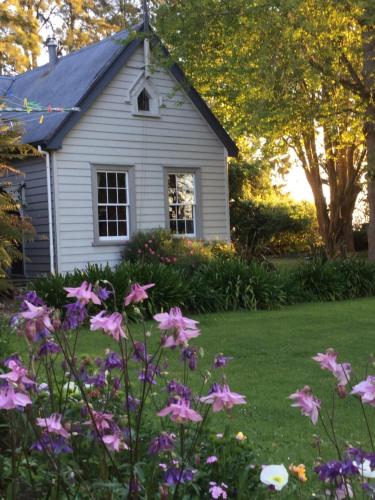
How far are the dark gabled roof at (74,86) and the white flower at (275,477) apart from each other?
1159cm

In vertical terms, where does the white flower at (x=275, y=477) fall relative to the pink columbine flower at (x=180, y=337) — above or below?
below

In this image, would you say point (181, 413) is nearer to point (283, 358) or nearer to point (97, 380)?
point (97, 380)

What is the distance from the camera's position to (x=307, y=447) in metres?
4.23

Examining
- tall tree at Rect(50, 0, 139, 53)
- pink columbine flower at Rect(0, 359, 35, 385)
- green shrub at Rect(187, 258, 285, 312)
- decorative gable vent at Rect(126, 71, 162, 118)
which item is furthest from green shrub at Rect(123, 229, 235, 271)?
tall tree at Rect(50, 0, 139, 53)

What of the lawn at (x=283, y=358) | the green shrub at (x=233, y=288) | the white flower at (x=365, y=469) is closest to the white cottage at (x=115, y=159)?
the green shrub at (x=233, y=288)

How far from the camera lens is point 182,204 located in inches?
615

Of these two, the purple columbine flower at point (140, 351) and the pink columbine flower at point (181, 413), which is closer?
the pink columbine flower at point (181, 413)

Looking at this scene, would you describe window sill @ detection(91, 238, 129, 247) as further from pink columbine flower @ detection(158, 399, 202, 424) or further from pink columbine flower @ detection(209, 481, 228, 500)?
pink columbine flower @ detection(158, 399, 202, 424)

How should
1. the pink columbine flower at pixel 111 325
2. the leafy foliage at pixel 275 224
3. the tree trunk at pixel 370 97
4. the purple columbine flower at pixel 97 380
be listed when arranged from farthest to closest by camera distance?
1. the leafy foliage at pixel 275 224
2. the tree trunk at pixel 370 97
3. the purple columbine flower at pixel 97 380
4. the pink columbine flower at pixel 111 325

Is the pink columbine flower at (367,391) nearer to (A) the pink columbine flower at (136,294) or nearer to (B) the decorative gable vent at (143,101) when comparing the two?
(A) the pink columbine flower at (136,294)

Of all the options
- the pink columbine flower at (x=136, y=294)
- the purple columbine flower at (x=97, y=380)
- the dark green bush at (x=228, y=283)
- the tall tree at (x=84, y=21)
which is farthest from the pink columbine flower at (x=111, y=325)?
the tall tree at (x=84, y=21)

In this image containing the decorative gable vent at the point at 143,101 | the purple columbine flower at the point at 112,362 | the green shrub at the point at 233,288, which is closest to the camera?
the purple columbine flower at the point at 112,362

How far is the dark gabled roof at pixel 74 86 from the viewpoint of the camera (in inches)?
527

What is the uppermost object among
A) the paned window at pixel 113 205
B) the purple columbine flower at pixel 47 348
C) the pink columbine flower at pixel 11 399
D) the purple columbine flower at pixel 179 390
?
the paned window at pixel 113 205
